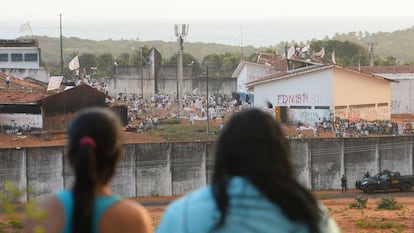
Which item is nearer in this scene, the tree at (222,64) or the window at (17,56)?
the window at (17,56)

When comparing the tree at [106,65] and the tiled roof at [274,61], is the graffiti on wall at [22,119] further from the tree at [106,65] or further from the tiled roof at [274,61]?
the tree at [106,65]

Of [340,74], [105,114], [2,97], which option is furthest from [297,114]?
[105,114]

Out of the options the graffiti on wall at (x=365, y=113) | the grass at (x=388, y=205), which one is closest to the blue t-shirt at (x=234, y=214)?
the grass at (x=388, y=205)

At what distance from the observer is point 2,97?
131ft

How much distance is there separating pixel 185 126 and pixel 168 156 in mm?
16230

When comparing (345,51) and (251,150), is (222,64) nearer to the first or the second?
(345,51)

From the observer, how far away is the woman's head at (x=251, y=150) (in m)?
3.10

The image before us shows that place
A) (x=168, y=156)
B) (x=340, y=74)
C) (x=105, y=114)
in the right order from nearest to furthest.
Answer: (x=105, y=114), (x=168, y=156), (x=340, y=74)

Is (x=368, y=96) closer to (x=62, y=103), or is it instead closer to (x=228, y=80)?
Result: (x=62, y=103)

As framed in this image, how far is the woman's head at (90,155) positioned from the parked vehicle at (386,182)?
84.6 ft

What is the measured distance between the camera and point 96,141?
3260 millimetres

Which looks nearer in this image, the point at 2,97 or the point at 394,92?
the point at 2,97

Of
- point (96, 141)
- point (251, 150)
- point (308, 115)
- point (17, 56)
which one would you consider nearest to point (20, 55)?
point (17, 56)

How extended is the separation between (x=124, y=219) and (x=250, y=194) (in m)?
0.58
